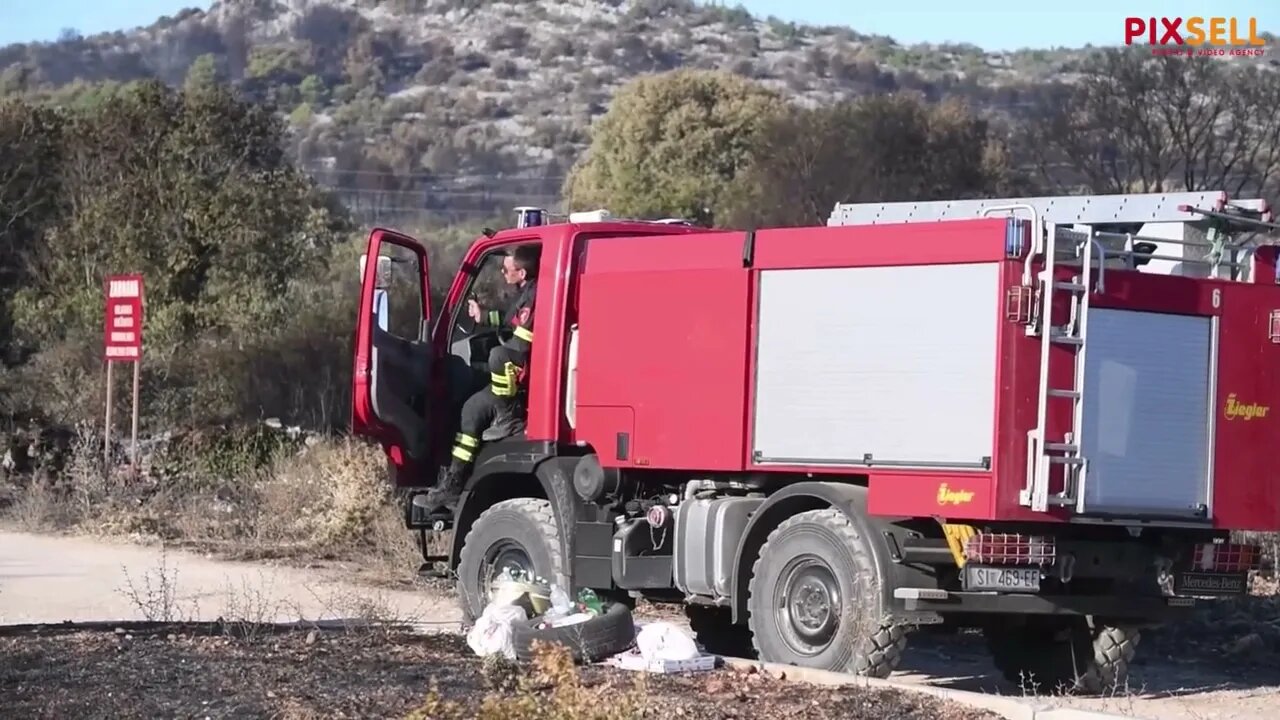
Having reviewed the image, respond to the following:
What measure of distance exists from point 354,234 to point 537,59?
2652 inches

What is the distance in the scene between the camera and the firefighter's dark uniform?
13.2m

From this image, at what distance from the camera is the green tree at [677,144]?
48.5 metres

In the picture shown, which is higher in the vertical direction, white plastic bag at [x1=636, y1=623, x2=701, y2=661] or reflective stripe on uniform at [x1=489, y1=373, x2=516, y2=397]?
reflective stripe on uniform at [x1=489, y1=373, x2=516, y2=397]

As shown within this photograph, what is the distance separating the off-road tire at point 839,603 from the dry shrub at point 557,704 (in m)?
2.72

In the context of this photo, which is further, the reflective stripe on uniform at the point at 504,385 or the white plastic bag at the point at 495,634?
the reflective stripe on uniform at the point at 504,385

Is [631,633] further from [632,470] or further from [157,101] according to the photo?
[157,101]

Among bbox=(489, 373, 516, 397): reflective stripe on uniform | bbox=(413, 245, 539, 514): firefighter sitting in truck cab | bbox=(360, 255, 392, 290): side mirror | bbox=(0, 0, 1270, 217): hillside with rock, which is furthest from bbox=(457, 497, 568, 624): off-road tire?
bbox=(0, 0, 1270, 217): hillside with rock

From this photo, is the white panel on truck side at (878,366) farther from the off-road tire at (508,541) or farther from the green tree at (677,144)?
the green tree at (677,144)

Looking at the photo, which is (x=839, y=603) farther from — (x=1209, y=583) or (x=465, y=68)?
(x=465, y=68)

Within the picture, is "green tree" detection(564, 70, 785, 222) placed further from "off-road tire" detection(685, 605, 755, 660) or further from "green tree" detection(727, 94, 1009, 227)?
"off-road tire" detection(685, 605, 755, 660)

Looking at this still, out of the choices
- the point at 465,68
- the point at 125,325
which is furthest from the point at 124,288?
the point at 465,68

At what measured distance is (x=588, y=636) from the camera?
10.4 m

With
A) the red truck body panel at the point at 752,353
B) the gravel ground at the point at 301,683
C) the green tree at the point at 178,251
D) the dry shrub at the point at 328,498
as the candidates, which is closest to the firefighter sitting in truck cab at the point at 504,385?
the red truck body panel at the point at 752,353

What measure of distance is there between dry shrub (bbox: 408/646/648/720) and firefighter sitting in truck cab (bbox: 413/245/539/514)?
503cm
